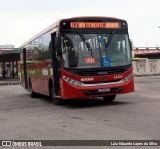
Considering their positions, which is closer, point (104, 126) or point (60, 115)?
point (104, 126)

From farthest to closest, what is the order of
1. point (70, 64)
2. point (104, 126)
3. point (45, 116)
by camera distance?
point (70, 64) → point (45, 116) → point (104, 126)

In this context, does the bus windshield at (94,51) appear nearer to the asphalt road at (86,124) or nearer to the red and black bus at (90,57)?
the red and black bus at (90,57)

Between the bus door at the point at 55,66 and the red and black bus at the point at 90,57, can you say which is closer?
the red and black bus at the point at 90,57

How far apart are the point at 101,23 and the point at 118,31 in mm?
689

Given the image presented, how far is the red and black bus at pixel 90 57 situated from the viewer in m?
14.7

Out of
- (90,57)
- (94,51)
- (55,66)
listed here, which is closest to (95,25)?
(94,51)

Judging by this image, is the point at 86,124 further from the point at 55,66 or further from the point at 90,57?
the point at 55,66

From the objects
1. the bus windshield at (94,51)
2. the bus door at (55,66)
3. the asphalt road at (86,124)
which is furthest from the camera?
the bus door at (55,66)

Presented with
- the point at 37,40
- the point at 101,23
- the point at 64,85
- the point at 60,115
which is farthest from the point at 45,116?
the point at 37,40

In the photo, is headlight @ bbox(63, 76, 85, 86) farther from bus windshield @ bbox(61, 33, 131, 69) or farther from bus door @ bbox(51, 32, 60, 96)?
bus door @ bbox(51, 32, 60, 96)

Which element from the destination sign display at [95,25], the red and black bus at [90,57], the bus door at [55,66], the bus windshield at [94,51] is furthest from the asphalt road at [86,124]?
the destination sign display at [95,25]

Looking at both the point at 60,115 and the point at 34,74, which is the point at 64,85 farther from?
the point at 34,74

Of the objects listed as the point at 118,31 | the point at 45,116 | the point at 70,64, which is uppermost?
the point at 118,31

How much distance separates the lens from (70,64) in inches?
577
